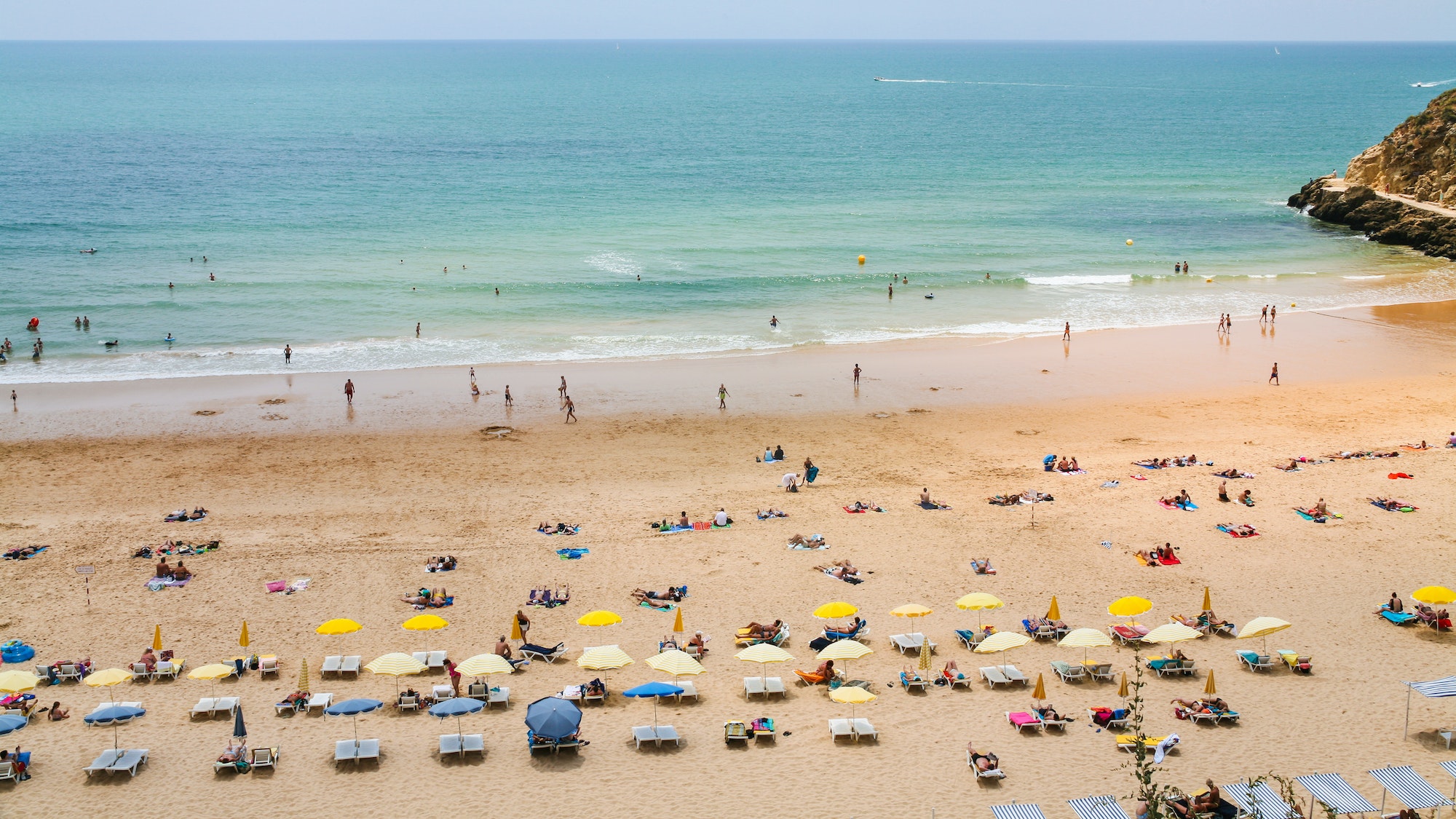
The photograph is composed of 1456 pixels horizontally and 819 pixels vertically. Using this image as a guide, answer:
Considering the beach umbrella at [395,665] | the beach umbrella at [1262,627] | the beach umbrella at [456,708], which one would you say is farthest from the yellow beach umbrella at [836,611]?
the beach umbrella at [395,665]

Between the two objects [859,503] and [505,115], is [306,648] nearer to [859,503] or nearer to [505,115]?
[859,503]

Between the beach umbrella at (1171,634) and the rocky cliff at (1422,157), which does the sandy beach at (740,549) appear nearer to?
the beach umbrella at (1171,634)

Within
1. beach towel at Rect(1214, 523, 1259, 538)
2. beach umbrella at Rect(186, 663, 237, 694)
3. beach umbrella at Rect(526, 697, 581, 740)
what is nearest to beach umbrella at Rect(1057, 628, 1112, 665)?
beach towel at Rect(1214, 523, 1259, 538)

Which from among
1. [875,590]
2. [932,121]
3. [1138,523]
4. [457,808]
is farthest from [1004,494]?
[932,121]

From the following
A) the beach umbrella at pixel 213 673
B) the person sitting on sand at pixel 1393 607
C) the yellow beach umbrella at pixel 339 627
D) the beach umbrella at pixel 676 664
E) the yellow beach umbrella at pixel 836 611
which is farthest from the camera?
the person sitting on sand at pixel 1393 607

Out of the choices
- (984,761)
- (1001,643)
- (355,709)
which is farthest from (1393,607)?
(355,709)
